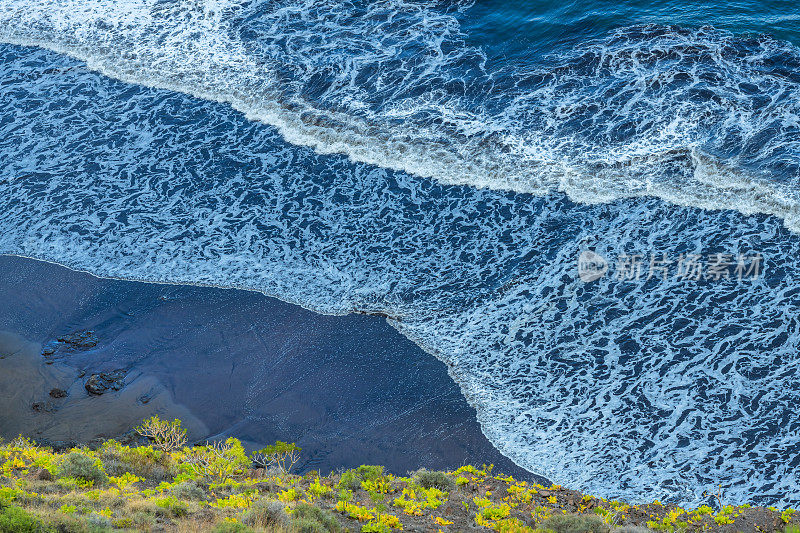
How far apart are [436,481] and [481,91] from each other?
48.2 feet

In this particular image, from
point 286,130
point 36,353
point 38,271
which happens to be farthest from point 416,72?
point 36,353

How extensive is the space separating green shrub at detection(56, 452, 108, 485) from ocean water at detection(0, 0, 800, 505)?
621 centimetres

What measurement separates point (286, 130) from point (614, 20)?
12.5 m

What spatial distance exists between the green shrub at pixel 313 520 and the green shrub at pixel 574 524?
290 centimetres

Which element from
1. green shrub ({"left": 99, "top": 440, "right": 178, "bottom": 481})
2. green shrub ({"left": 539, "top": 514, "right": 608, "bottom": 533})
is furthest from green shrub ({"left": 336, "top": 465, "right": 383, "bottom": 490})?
Result: green shrub ({"left": 539, "top": 514, "right": 608, "bottom": 533})

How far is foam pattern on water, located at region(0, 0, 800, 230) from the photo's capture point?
19078 millimetres

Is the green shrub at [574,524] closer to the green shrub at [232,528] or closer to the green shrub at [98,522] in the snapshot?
the green shrub at [232,528]

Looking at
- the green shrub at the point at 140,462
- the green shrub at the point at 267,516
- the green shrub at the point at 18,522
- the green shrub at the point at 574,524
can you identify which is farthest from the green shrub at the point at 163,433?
the green shrub at the point at 574,524

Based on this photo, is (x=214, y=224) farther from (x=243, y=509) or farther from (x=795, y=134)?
(x=795, y=134)

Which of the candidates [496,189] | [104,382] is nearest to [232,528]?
[104,382]

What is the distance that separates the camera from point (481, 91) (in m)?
22.7

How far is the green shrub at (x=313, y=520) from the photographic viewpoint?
9.36m

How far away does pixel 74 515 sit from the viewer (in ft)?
30.3

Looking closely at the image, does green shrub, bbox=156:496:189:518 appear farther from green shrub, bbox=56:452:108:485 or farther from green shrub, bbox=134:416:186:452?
green shrub, bbox=134:416:186:452
